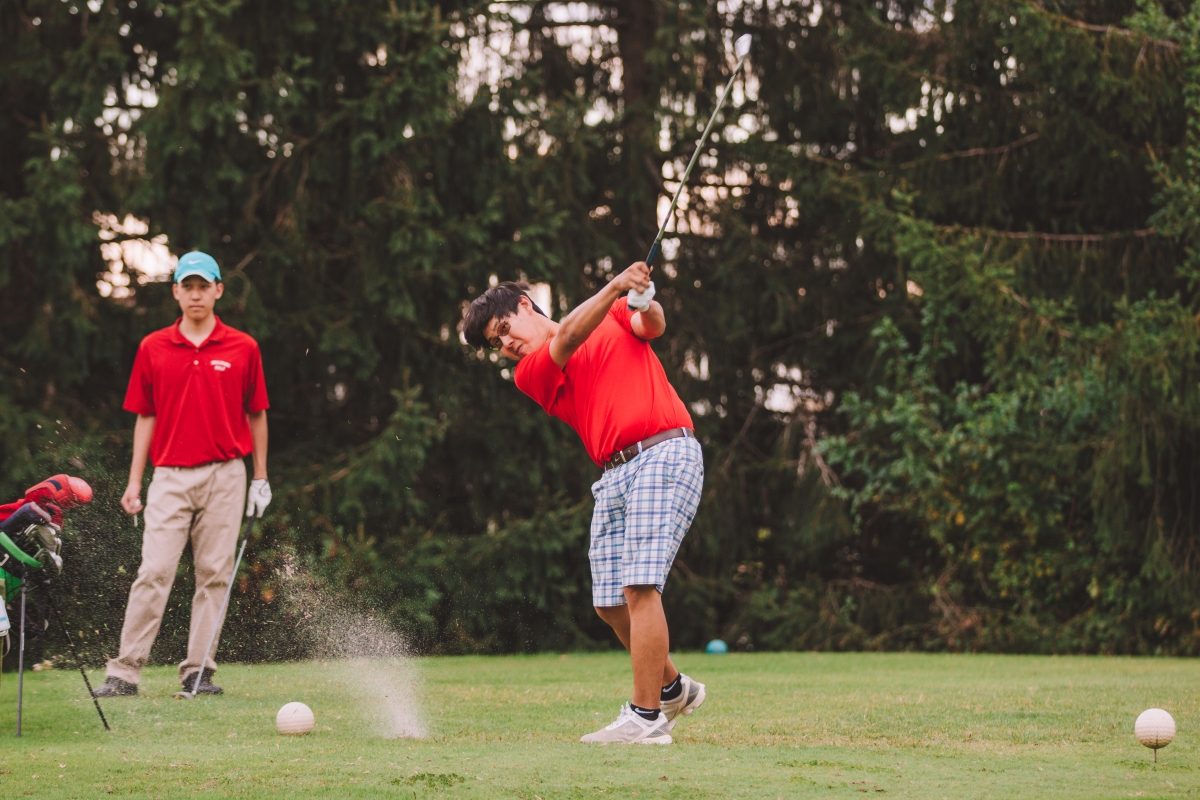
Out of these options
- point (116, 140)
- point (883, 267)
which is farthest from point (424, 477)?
point (883, 267)

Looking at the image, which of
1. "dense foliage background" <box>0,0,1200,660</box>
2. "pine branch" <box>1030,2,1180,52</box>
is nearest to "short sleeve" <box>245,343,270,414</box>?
"dense foliage background" <box>0,0,1200,660</box>

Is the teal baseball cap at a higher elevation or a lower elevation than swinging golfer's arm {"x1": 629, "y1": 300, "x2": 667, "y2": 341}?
higher

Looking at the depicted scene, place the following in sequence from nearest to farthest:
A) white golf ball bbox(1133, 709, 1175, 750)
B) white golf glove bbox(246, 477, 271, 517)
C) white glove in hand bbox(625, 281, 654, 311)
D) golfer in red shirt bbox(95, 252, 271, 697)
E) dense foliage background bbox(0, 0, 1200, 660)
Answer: white golf ball bbox(1133, 709, 1175, 750) → white glove in hand bbox(625, 281, 654, 311) → golfer in red shirt bbox(95, 252, 271, 697) → white golf glove bbox(246, 477, 271, 517) → dense foliage background bbox(0, 0, 1200, 660)

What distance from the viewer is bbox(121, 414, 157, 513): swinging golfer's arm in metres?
7.25

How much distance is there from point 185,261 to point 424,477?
5804 millimetres

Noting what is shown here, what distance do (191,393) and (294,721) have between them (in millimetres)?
2178

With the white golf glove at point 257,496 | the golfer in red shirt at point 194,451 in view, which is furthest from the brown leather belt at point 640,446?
the white golf glove at point 257,496

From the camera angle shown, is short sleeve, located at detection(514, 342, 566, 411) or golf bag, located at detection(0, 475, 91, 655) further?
golf bag, located at detection(0, 475, 91, 655)

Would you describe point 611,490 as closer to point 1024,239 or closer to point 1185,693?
point 1185,693

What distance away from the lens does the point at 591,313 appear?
5.07 metres

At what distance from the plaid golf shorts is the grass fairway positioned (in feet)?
1.93

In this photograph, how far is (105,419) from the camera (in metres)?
11.8

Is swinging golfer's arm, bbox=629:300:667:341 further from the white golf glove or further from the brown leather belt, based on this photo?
the white golf glove

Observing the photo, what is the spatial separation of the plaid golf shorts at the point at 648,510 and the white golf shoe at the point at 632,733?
0.43 metres
